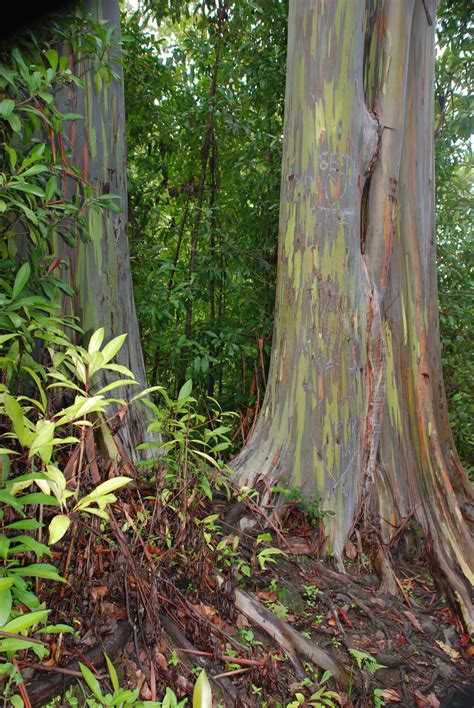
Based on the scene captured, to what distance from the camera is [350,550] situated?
12.3 ft

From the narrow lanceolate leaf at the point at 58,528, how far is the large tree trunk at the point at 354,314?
2.20 metres

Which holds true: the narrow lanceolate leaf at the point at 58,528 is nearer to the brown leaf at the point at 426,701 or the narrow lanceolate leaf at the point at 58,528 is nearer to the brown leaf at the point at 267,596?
the brown leaf at the point at 267,596

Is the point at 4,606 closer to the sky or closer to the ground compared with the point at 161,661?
closer to the sky

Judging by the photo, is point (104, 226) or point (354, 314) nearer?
point (104, 226)

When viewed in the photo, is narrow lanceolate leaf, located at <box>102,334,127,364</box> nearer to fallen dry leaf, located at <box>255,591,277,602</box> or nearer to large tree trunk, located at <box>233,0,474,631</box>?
fallen dry leaf, located at <box>255,591,277,602</box>

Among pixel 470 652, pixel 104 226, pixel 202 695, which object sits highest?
pixel 104 226

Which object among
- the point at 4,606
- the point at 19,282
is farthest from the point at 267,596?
the point at 19,282

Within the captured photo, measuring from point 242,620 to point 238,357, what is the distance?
104 inches

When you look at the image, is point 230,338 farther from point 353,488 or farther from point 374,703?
point 374,703

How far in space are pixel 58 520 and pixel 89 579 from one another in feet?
1.72

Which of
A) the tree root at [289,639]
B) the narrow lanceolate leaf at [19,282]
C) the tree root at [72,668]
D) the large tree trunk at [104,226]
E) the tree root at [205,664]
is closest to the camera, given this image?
the tree root at [72,668]

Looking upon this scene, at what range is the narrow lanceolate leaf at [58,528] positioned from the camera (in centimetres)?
174

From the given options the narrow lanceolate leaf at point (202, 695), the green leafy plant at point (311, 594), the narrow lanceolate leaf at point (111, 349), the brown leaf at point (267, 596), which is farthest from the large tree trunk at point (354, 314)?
the narrow lanceolate leaf at point (202, 695)

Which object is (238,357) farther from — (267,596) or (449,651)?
(449,651)
